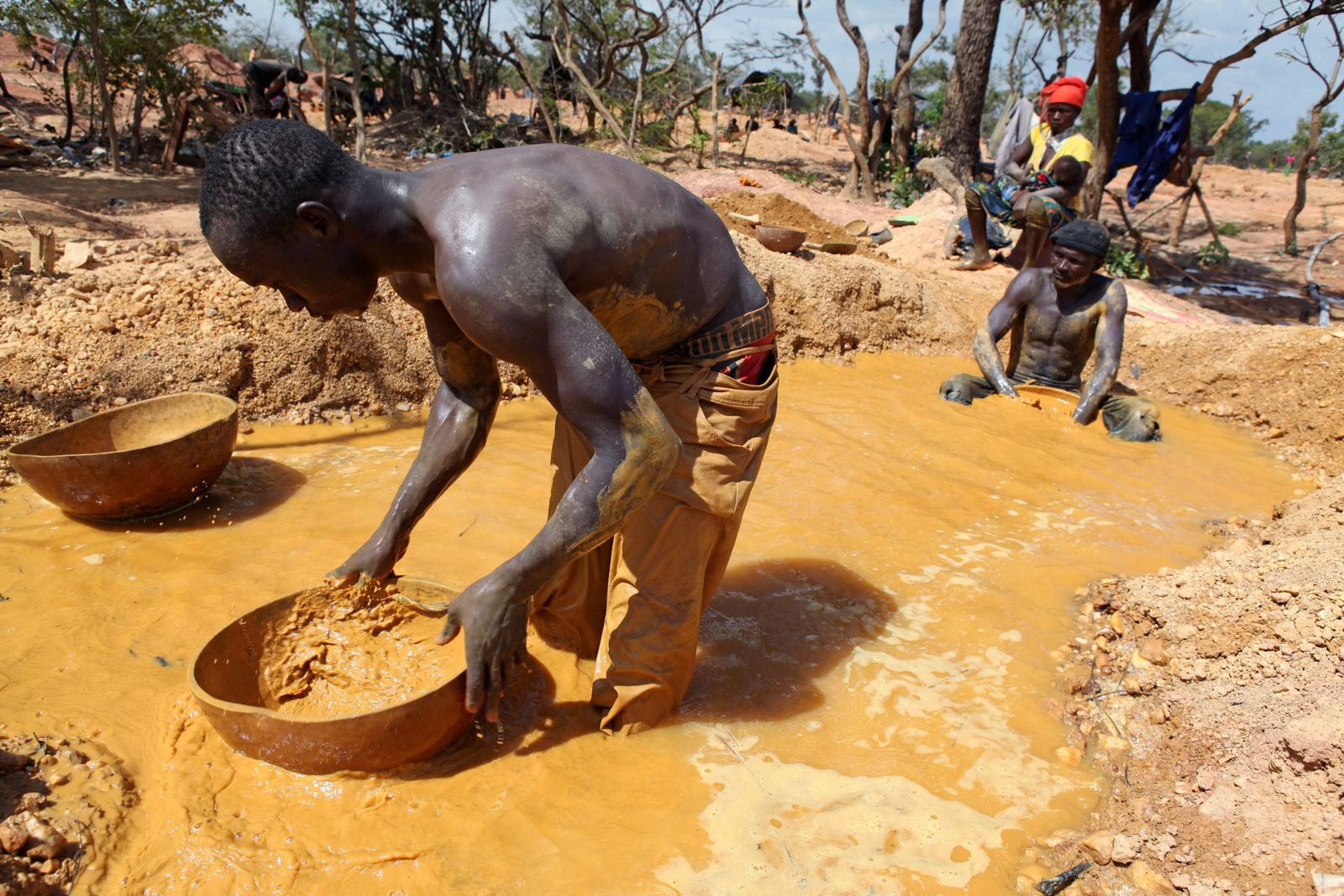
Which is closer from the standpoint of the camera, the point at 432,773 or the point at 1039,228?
the point at 432,773

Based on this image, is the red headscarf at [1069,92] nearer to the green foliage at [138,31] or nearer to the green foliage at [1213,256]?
the green foliage at [1213,256]

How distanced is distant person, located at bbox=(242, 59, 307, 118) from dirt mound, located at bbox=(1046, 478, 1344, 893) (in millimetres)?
12199

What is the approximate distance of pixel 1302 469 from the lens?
186 inches

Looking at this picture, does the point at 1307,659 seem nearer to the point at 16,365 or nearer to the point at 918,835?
the point at 918,835

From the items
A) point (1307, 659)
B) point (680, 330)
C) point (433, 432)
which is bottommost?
point (1307, 659)

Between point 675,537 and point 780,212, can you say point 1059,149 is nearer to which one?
point 780,212

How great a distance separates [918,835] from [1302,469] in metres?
4.20

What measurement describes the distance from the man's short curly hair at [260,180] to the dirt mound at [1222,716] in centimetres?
203

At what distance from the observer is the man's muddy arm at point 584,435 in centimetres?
143

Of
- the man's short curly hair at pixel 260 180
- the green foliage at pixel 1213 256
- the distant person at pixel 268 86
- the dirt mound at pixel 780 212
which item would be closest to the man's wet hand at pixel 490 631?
the man's short curly hair at pixel 260 180

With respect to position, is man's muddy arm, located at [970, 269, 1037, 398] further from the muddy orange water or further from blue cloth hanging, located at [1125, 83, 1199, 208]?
blue cloth hanging, located at [1125, 83, 1199, 208]

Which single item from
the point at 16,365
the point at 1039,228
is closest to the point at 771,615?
the point at 16,365

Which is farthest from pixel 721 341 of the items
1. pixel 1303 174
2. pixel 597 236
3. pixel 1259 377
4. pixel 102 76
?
pixel 1303 174

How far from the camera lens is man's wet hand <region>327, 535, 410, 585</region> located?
2047 mm
